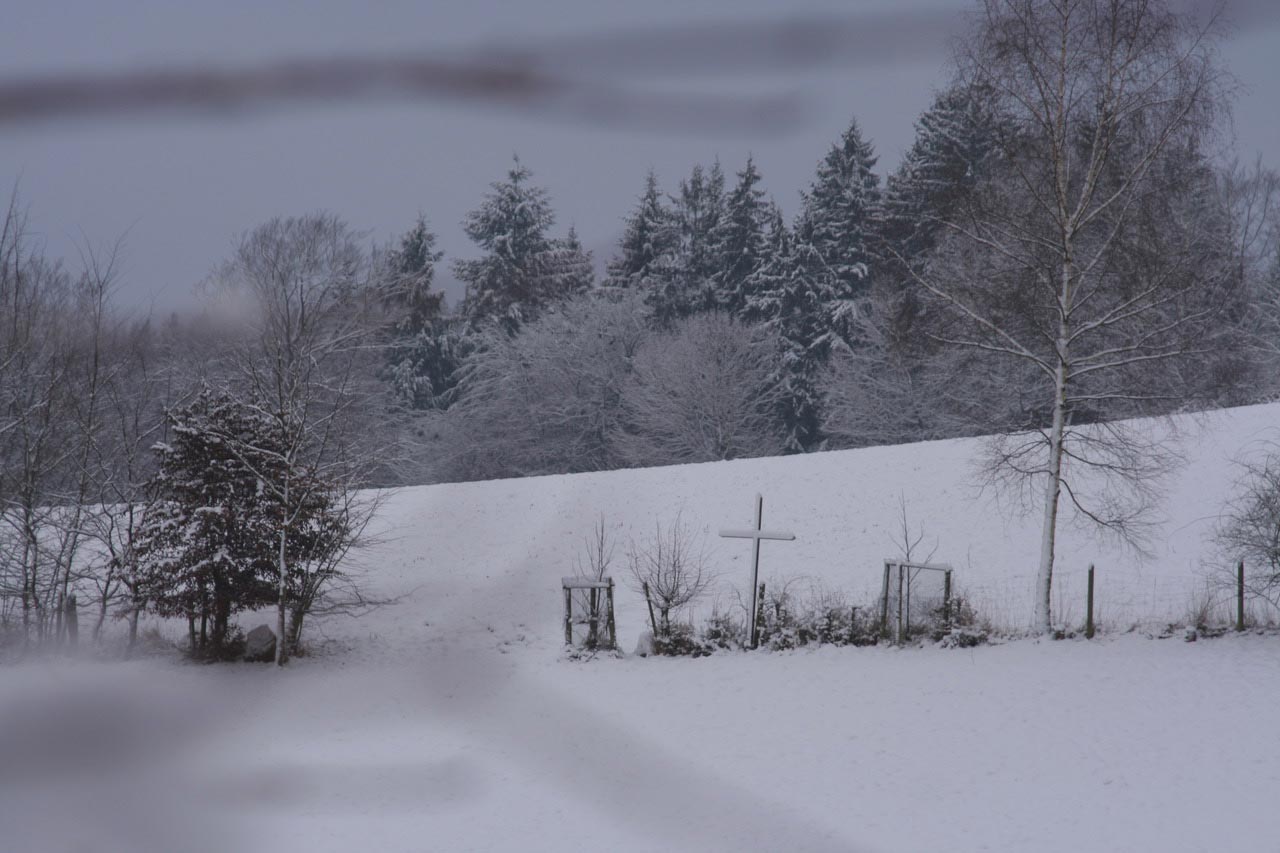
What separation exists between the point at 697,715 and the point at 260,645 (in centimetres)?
688

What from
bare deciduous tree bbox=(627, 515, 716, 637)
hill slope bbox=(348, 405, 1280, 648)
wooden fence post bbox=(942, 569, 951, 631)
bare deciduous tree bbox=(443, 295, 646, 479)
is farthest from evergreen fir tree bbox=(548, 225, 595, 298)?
bare deciduous tree bbox=(443, 295, 646, 479)

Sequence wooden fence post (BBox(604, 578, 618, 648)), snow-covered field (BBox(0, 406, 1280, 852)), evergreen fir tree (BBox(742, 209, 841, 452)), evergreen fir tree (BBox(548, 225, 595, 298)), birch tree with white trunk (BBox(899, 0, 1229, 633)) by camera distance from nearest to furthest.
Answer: snow-covered field (BBox(0, 406, 1280, 852)) < evergreen fir tree (BBox(548, 225, 595, 298)) < birch tree with white trunk (BBox(899, 0, 1229, 633)) < wooden fence post (BBox(604, 578, 618, 648)) < evergreen fir tree (BBox(742, 209, 841, 452))

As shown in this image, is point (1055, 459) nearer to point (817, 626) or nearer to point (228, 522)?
point (817, 626)

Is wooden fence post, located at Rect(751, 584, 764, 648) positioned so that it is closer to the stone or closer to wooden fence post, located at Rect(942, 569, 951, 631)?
wooden fence post, located at Rect(942, 569, 951, 631)

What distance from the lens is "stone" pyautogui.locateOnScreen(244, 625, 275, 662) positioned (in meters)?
14.0

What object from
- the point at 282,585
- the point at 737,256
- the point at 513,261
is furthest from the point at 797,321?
the point at 282,585

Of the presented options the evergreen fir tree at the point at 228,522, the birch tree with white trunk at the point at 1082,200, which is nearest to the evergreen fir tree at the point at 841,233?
the birch tree with white trunk at the point at 1082,200

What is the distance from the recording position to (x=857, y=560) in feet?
64.3

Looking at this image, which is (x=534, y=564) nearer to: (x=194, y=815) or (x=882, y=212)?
(x=194, y=815)

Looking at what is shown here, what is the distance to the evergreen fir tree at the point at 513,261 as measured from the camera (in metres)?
2.99

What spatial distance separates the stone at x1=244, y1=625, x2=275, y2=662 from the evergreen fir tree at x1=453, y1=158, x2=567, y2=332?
6.07m

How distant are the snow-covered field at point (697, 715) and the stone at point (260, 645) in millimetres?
759

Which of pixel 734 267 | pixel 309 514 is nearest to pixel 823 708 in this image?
pixel 309 514

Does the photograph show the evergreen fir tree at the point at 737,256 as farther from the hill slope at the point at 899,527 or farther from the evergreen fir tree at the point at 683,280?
the hill slope at the point at 899,527
